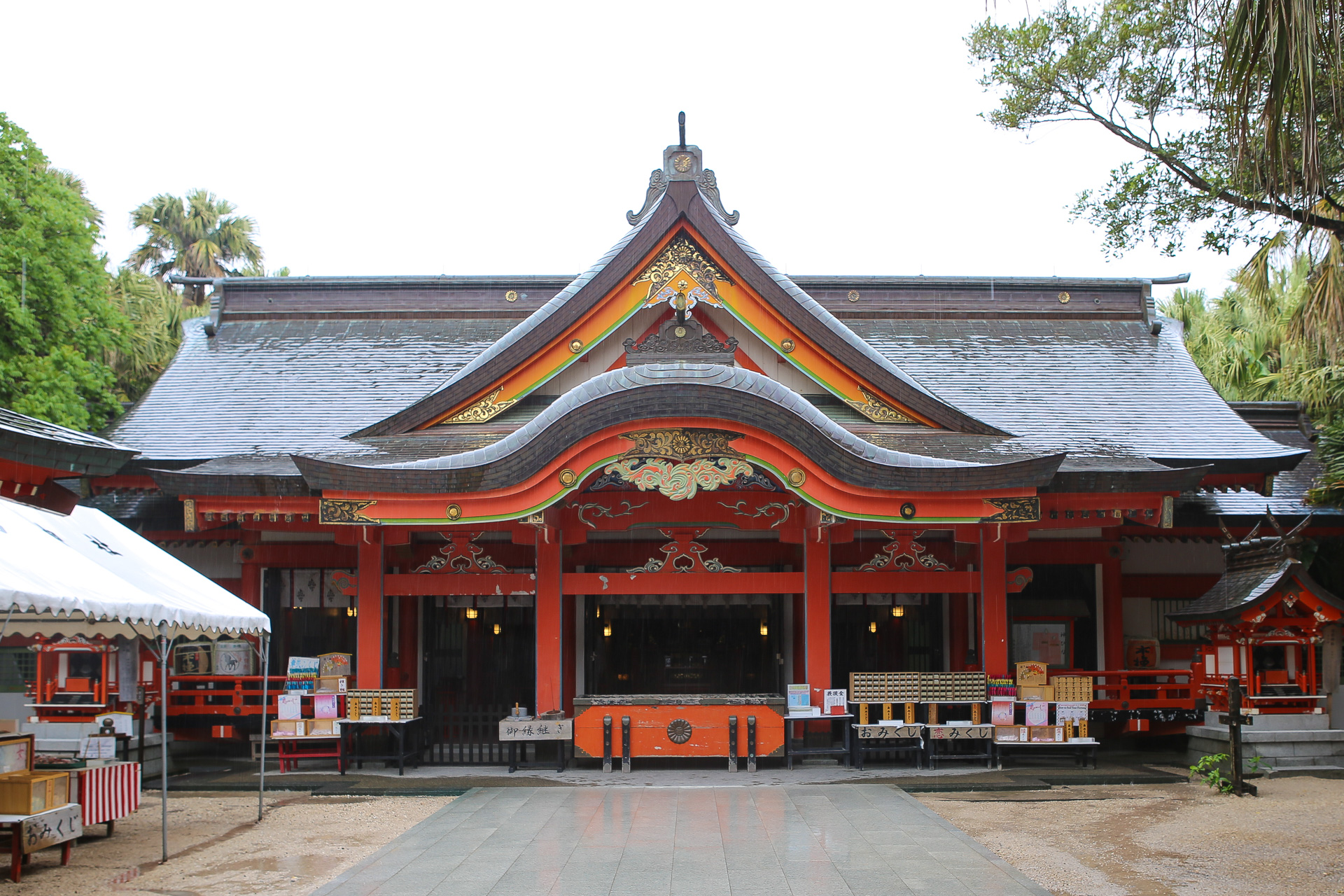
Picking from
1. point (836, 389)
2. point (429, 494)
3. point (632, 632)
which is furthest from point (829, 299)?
point (429, 494)

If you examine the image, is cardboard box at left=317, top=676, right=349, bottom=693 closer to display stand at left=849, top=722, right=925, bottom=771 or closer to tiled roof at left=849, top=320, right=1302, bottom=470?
display stand at left=849, top=722, right=925, bottom=771

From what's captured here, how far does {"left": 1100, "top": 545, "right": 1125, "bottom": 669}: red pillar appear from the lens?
15.2 metres

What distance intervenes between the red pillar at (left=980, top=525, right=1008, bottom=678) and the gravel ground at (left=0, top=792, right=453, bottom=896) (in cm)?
671

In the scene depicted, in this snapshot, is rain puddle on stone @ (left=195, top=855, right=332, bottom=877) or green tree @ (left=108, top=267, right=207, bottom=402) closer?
rain puddle on stone @ (left=195, top=855, right=332, bottom=877)

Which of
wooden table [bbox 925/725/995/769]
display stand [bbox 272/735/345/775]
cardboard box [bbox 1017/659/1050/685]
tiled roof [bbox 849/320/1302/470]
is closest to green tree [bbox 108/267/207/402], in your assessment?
display stand [bbox 272/735/345/775]

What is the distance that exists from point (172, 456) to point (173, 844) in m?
6.62

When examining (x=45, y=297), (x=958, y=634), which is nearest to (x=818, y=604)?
(x=958, y=634)

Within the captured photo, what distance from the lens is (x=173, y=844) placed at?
926cm

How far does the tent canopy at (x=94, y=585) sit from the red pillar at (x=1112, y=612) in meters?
11.1

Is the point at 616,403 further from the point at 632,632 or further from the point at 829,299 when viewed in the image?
the point at 829,299

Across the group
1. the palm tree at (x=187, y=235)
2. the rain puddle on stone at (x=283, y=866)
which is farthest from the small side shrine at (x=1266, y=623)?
the palm tree at (x=187, y=235)

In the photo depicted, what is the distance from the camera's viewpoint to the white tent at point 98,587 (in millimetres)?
6949

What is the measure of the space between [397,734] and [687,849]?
17.5 feet

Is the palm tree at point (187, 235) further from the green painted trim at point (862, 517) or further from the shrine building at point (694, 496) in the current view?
the green painted trim at point (862, 517)
